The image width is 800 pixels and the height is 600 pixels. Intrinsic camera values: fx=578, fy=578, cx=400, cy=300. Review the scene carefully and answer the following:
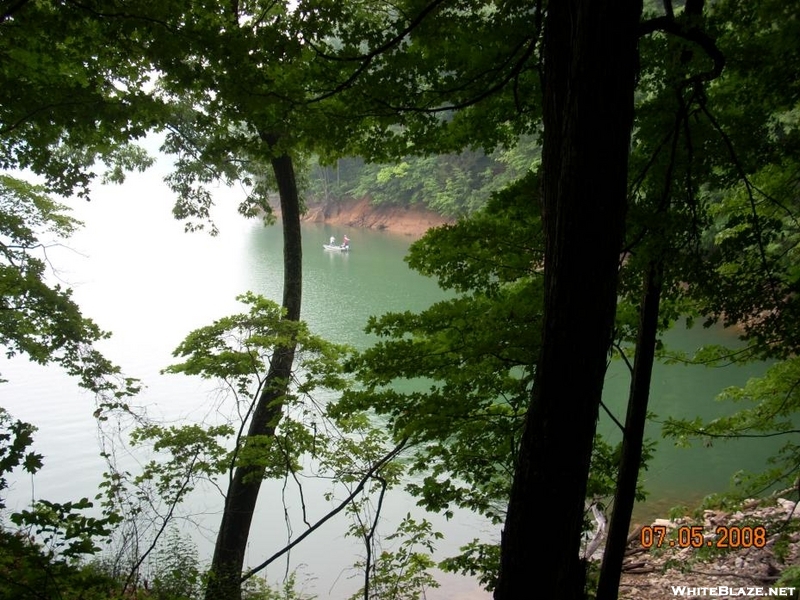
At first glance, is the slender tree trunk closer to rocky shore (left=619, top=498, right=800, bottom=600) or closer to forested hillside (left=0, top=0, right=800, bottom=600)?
forested hillside (left=0, top=0, right=800, bottom=600)

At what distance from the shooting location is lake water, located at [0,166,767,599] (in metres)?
7.74

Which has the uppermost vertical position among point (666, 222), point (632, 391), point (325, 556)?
point (666, 222)

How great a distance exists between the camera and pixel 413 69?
3.33 m

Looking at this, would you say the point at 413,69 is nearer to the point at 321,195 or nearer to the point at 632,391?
the point at 632,391

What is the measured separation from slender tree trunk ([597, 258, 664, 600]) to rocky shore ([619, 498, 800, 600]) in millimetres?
1620

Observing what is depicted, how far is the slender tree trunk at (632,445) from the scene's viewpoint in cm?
313

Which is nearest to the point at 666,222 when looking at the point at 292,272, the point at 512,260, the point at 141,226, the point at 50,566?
the point at 512,260

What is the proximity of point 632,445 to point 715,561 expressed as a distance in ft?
13.0

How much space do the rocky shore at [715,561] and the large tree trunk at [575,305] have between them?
3.16 metres

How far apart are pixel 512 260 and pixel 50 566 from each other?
8.54 ft

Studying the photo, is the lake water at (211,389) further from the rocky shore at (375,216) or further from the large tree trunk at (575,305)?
the large tree trunk at (575,305)

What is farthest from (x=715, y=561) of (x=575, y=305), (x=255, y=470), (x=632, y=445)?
(x=575, y=305)
